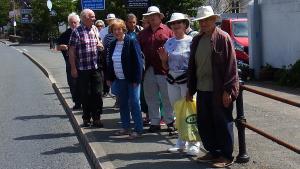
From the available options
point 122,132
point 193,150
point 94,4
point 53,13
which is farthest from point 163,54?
point 53,13

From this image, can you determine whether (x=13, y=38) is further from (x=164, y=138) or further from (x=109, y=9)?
(x=164, y=138)

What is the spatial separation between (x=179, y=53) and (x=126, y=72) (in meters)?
1.04

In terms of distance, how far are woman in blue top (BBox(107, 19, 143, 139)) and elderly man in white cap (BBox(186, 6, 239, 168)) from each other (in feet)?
5.31

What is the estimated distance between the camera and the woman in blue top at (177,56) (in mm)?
7426

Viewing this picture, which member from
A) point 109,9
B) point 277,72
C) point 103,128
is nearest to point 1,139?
point 103,128

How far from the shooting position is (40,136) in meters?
9.49

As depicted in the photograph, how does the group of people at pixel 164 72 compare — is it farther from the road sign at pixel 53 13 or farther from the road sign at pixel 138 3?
the road sign at pixel 53 13

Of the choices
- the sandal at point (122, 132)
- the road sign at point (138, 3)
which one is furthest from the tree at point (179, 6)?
the sandal at point (122, 132)

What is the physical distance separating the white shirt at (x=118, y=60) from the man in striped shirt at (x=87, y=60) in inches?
34.2

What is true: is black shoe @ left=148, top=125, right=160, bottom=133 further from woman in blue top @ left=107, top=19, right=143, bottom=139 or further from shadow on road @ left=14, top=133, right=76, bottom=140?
shadow on road @ left=14, top=133, right=76, bottom=140

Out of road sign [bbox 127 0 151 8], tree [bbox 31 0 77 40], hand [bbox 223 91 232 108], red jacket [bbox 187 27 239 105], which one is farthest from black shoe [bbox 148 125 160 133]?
tree [bbox 31 0 77 40]

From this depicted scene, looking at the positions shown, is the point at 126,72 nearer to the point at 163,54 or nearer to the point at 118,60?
the point at 118,60

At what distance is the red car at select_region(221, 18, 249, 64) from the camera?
18.8 metres

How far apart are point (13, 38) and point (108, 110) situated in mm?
70559
